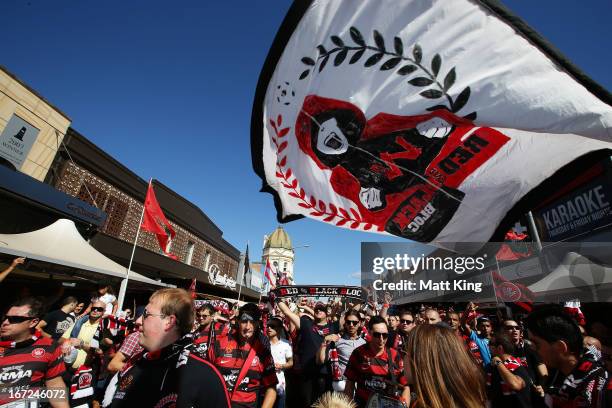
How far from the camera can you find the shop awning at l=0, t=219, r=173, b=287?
7.31m

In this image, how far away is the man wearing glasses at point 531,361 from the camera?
13.3 ft

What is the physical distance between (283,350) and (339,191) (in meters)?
3.75

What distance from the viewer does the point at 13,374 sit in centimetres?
273

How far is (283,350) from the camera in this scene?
5594 mm

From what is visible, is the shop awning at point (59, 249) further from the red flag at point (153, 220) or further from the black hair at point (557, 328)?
the black hair at point (557, 328)

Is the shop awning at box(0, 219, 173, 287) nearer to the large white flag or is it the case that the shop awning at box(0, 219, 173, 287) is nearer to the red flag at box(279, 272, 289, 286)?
the red flag at box(279, 272, 289, 286)

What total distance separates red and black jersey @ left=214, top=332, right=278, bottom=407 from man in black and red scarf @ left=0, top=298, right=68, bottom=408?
1.60 m

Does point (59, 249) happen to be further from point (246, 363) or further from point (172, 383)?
point (172, 383)

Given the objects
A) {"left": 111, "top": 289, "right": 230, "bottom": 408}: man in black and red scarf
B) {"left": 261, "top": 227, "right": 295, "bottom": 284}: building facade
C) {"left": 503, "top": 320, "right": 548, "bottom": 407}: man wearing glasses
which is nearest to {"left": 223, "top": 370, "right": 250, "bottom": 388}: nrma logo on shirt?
{"left": 111, "top": 289, "right": 230, "bottom": 408}: man in black and red scarf

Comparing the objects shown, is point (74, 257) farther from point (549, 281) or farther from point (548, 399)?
point (549, 281)

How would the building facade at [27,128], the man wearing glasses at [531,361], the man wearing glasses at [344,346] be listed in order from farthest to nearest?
1. the building facade at [27,128]
2. the man wearing glasses at [344,346]
3. the man wearing glasses at [531,361]

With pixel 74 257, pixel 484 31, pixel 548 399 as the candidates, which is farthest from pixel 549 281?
pixel 74 257

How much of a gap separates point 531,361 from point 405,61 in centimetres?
516

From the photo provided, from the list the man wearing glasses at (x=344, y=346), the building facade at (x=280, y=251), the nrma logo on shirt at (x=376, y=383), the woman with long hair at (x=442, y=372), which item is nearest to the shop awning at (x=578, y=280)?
the man wearing glasses at (x=344, y=346)
